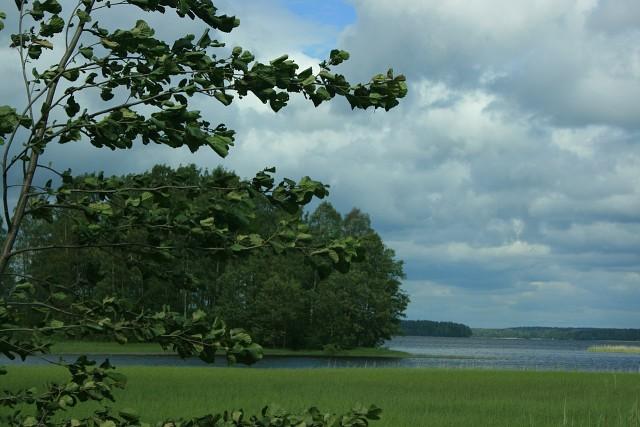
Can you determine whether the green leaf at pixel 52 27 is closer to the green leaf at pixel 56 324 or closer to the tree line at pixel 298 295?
the green leaf at pixel 56 324

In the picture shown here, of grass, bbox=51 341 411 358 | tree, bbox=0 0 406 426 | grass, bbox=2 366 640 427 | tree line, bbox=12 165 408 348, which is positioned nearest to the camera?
tree, bbox=0 0 406 426

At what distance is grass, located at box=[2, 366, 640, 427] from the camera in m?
16.3

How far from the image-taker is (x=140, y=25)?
9.75ft

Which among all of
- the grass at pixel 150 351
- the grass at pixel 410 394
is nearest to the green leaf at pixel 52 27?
the grass at pixel 410 394

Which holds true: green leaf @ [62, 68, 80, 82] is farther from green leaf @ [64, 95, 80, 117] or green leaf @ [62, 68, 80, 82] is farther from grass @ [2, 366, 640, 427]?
grass @ [2, 366, 640, 427]

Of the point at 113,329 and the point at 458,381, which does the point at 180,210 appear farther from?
the point at 458,381

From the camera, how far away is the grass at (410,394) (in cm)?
1634

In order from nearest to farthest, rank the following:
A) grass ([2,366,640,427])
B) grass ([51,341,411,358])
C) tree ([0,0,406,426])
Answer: tree ([0,0,406,426]) → grass ([2,366,640,427]) → grass ([51,341,411,358])

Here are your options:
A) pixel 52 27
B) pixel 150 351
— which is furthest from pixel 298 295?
pixel 52 27

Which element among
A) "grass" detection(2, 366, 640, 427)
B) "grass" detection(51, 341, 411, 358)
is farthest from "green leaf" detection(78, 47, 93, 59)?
"grass" detection(51, 341, 411, 358)

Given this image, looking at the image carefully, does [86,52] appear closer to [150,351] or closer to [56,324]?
[56,324]

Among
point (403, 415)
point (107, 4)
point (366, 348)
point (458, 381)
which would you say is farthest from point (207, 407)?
point (366, 348)

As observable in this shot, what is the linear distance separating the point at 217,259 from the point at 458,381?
85.8 ft

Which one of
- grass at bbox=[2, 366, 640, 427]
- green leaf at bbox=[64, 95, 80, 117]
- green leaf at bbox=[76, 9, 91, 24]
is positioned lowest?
grass at bbox=[2, 366, 640, 427]
